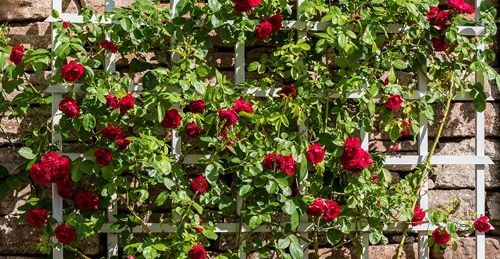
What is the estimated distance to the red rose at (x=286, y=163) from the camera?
4.83 feet

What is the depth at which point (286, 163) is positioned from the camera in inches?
58.1

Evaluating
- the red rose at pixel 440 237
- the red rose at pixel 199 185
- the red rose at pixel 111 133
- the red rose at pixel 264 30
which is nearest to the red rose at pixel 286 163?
the red rose at pixel 199 185

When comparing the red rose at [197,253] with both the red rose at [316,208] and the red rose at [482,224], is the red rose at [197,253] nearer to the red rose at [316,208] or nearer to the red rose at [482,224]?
the red rose at [316,208]

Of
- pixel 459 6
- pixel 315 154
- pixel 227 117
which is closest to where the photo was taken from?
pixel 227 117

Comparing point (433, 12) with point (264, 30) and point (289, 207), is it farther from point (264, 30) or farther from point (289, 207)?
point (289, 207)

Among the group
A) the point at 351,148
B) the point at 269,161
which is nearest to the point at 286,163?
the point at 269,161

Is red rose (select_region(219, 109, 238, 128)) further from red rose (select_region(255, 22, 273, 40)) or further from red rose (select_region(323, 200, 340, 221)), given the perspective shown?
red rose (select_region(323, 200, 340, 221))

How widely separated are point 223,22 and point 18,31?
3.60 feet

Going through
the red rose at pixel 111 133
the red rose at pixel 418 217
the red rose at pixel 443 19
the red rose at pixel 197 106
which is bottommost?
the red rose at pixel 418 217

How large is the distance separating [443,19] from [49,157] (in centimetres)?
190

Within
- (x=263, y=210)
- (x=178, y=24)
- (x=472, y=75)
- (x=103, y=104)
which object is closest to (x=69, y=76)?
(x=103, y=104)

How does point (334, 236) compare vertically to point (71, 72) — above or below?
below

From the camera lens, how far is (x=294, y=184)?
5.47ft

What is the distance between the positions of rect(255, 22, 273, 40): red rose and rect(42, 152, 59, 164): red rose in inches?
40.4
